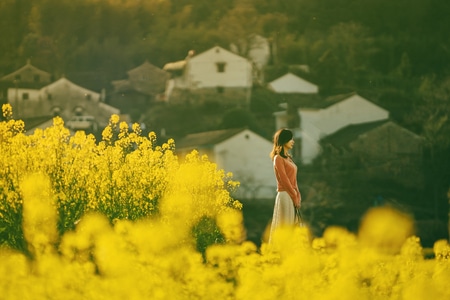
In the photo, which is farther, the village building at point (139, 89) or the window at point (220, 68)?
the window at point (220, 68)

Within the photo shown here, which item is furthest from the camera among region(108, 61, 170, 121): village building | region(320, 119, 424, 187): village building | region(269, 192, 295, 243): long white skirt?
region(108, 61, 170, 121): village building

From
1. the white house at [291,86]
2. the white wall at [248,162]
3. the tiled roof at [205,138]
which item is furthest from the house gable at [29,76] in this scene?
the white house at [291,86]

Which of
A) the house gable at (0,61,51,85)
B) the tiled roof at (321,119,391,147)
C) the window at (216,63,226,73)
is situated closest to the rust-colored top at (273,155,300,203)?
the tiled roof at (321,119,391,147)

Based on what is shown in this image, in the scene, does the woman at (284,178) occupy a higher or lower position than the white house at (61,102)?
higher

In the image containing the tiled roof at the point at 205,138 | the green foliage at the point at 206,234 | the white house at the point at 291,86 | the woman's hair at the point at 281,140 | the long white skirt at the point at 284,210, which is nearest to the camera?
the woman's hair at the point at 281,140

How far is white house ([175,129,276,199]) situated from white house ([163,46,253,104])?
131 centimetres

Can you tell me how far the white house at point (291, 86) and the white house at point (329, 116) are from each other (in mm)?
347

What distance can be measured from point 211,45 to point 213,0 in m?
1.01

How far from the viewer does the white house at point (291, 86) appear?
22.3 meters

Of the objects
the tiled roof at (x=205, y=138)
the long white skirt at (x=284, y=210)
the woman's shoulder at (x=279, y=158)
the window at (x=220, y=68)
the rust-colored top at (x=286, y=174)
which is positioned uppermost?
the woman's shoulder at (x=279, y=158)

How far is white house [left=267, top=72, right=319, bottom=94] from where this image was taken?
2230 centimetres

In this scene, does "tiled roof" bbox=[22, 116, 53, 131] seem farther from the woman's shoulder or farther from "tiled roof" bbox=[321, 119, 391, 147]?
the woman's shoulder

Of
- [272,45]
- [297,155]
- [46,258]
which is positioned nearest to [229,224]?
[46,258]

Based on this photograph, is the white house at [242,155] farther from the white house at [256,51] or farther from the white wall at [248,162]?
the white house at [256,51]
